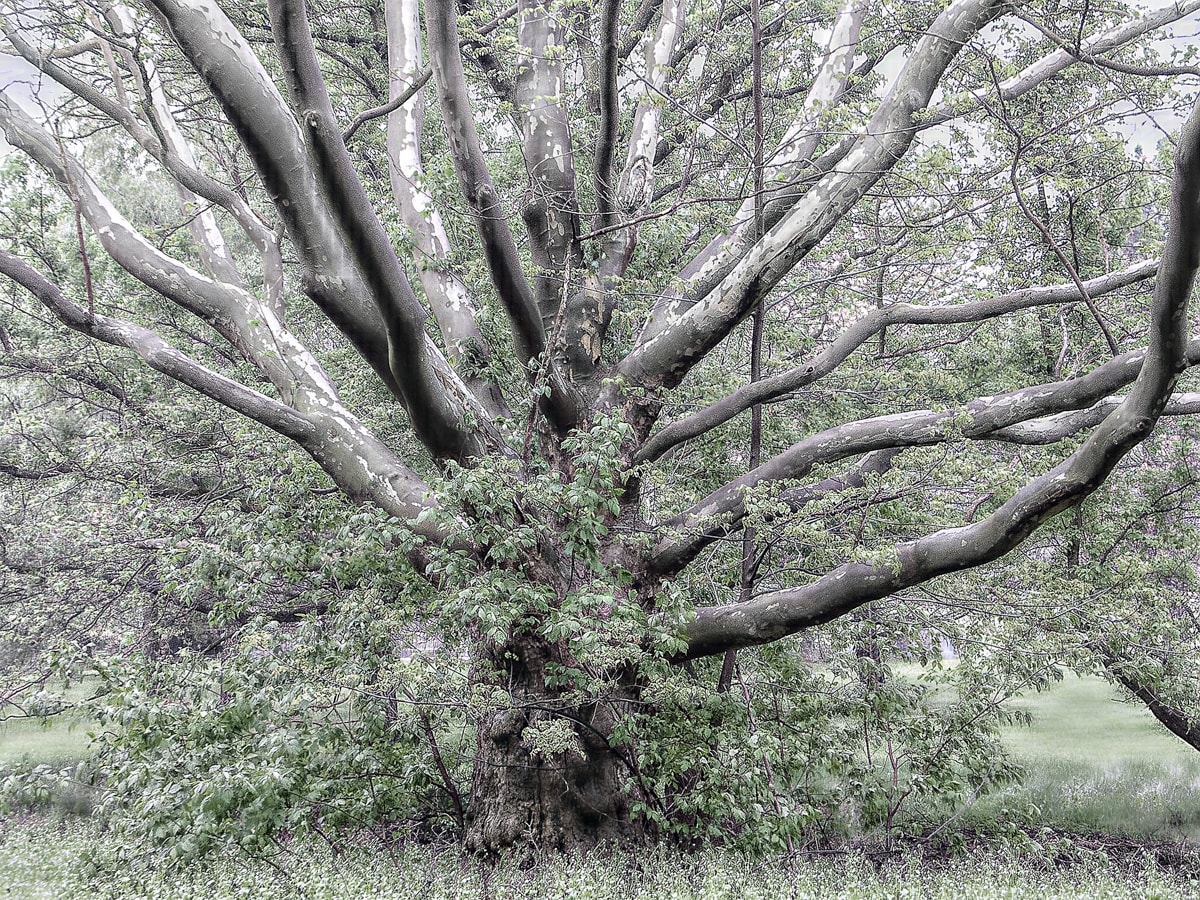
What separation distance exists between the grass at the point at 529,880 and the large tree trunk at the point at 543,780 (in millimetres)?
365

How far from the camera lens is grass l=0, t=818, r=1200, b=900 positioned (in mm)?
3785

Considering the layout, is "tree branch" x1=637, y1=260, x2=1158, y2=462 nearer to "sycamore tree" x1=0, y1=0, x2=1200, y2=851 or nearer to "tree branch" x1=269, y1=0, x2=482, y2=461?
"sycamore tree" x1=0, y1=0, x2=1200, y2=851

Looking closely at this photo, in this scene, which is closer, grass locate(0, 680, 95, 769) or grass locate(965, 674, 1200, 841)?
grass locate(965, 674, 1200, 841)

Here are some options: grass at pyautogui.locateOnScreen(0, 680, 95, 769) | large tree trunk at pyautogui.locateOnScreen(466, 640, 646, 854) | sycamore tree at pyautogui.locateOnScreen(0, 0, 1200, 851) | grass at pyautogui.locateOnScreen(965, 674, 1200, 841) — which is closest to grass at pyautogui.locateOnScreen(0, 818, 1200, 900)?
large tree trunk at pyautogui.locateOnScreen(466, 640, 646, 854)

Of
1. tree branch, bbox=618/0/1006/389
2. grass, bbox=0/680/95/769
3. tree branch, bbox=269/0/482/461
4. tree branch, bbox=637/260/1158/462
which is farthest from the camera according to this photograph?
grass, bbox=0/680/95/769

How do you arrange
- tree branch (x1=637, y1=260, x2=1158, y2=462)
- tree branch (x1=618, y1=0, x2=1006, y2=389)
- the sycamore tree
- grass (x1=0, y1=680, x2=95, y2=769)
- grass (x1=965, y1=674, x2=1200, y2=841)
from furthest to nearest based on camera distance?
1. grass (x1=0, y1=680, x2=95, y2=769)
2. grass (x1=965, y1=674, x2=1200, y2=841)
3. tree branch (x1=637, y1=260, x2=1158, y2=462)
4. tree branch (x1=618, y1=0, x2=1006, y2=389)
5. the sycamore tree

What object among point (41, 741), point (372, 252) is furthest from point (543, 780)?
point (41, 741)

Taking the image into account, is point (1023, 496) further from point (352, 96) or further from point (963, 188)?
point (352, 96)

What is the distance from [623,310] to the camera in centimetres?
654

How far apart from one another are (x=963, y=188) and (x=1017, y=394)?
5.01ft

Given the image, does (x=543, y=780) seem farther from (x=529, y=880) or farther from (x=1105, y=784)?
(x=1105, y=784)

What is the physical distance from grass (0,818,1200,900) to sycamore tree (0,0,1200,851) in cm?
75

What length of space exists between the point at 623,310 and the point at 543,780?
390cm

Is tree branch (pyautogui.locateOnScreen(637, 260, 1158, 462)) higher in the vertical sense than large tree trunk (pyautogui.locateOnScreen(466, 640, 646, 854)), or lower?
higher
